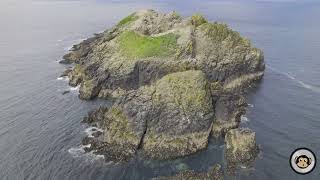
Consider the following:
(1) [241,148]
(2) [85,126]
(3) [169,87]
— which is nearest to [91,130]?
(2) [85,126]

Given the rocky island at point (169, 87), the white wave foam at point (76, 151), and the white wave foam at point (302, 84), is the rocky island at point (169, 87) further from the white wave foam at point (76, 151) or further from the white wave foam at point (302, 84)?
the white wave foam at point (302, 84)

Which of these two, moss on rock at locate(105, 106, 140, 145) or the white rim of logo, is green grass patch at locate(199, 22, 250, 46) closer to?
moss on rock at locate(105, 106, 140, 145)

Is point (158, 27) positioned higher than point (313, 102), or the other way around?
point (158, 27)

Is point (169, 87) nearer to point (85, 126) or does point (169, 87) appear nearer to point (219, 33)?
point (85, 126)

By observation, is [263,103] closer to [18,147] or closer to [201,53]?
[201,53]

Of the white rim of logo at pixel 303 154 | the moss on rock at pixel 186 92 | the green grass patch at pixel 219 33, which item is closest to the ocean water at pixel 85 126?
the moss on rock at pixel 186 92

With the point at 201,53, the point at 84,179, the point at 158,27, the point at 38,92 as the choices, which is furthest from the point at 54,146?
the point at 158,27
